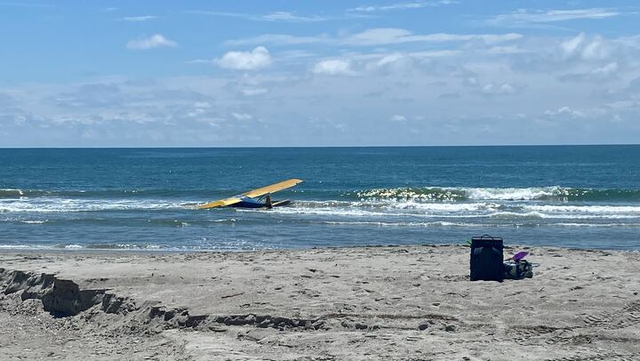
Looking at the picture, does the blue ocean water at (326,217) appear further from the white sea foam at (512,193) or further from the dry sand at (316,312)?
the dry sand at (316,312)

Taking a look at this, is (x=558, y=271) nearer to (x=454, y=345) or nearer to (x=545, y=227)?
(x=454, y=345)

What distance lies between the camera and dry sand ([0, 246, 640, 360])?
1162 cm

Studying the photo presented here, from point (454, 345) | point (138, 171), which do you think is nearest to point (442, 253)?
point (454, 345)

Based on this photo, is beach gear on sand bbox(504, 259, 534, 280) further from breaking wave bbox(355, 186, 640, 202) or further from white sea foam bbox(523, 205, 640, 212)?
breaking wave bbox(355, 186, 640, 202)

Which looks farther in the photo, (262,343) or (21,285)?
(21,285)

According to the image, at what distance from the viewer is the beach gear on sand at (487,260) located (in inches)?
584

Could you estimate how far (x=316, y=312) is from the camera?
1291 centimetres

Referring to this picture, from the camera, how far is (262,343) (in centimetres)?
1193

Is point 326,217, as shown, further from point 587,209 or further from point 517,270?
point 517,270

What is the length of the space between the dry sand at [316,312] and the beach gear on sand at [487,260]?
0.31 meters

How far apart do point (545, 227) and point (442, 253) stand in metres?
12.1

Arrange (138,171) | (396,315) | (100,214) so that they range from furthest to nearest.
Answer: (138,171) < (100,214) < (396,315)

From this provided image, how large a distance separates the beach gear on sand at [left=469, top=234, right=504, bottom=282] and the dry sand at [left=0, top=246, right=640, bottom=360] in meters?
0.31

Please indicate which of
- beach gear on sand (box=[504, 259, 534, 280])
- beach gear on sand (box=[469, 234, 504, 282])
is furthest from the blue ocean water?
beach gear on sand (box=[469, 234, 504, 282])
